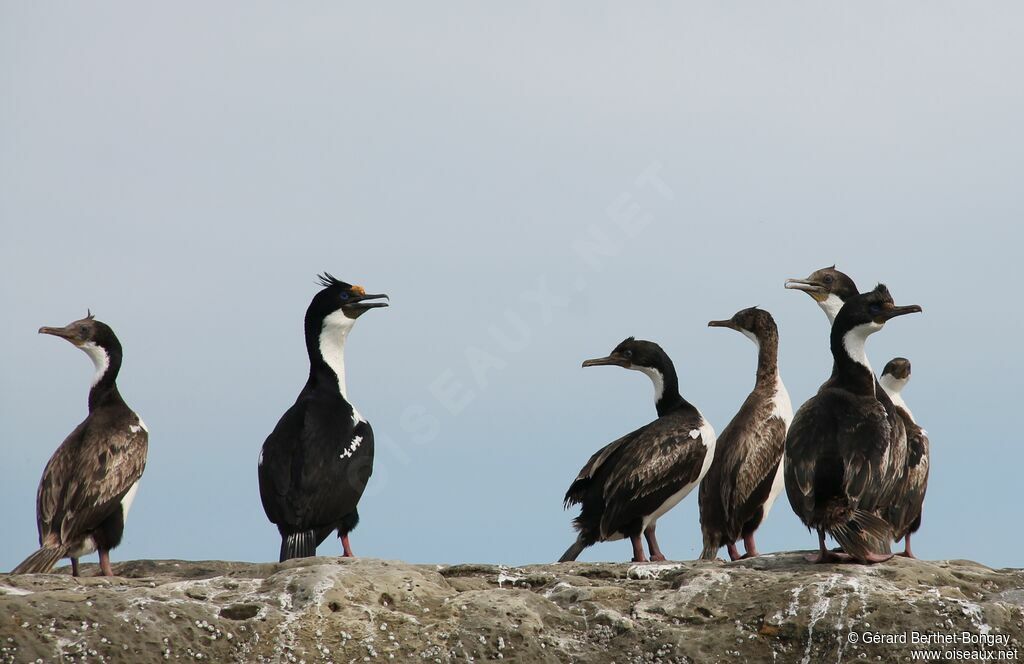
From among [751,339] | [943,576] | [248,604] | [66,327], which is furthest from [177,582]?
[751,339]

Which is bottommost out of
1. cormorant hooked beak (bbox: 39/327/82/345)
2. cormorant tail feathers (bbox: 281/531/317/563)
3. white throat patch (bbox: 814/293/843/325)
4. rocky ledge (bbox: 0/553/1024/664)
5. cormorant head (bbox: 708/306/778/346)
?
rocky ledge (bbox: 0/553/1024/664)

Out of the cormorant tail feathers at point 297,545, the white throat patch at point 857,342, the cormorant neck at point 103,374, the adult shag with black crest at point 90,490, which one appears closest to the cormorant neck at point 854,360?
the white throat patch at point 857,342

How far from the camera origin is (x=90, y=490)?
11.7 m

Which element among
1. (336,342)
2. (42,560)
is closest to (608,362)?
(336,342)

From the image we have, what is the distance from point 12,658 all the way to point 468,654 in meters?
2.99

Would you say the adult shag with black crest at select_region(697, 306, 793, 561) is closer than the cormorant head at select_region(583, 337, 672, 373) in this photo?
Yes

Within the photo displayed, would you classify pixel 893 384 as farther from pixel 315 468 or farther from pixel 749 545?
pixel 315 468

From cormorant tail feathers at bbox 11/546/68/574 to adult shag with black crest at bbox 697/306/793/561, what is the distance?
607 cm

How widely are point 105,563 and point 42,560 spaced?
1.86ft

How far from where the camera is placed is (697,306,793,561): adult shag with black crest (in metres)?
13.0

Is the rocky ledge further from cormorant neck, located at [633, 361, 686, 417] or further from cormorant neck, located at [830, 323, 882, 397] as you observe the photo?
cormorant neck, located at [633, 361, 686, 417]

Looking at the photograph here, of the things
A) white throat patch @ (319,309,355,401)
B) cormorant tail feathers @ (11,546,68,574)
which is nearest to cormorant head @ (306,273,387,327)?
white throat patch @ (319,309,355,401)

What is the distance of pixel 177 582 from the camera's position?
9.90 metres

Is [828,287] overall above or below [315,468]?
above
